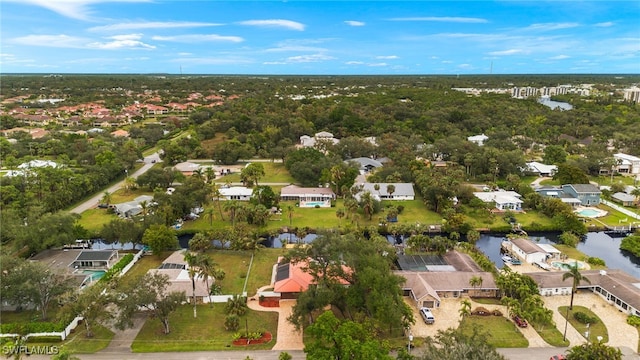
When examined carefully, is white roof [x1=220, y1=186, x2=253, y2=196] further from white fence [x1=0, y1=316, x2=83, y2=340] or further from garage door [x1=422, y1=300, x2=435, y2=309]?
garage door [x1=422, y1=300, x2=435, y2=309]

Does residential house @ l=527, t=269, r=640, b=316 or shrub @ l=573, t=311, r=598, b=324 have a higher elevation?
residential house @ l=527, t=269, r=640, b=316

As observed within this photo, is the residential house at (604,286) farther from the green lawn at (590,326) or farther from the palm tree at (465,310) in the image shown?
the palm tree at (465,310)

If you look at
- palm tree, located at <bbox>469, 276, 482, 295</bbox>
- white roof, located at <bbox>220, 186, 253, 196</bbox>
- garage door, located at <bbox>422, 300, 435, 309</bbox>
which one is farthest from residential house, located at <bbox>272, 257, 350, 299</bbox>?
white roof, located at <bbox>220, 186, 253, 196</bbox>

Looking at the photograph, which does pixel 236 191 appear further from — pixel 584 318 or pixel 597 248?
pixel 597 248

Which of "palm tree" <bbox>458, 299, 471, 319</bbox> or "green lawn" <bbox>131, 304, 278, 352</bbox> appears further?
"palm tree" <bbox>458, 299, 471, 319</bbox>

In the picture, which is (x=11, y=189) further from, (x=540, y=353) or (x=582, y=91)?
(x=582, y=91)

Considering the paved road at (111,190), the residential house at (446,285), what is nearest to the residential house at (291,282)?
the residential house at (446,285)

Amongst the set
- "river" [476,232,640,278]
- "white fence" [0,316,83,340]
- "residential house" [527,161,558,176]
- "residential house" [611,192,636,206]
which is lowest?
"river" [476,232,640,278]
